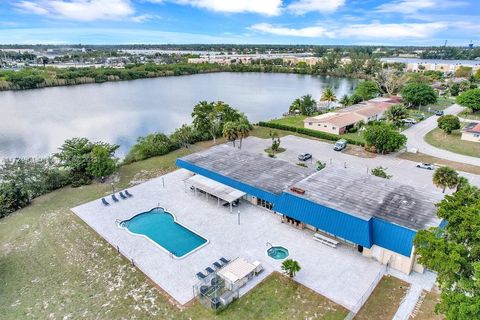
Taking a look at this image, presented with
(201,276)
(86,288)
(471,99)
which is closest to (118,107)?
(86,288)

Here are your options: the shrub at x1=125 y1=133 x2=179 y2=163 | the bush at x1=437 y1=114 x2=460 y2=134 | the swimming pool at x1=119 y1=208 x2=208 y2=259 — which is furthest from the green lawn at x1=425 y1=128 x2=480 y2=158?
the swimming pool at x1=119 y1=208 x2=208 y2=259

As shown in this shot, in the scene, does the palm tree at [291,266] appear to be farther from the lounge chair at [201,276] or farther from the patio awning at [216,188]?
the patio awning at [216,188]

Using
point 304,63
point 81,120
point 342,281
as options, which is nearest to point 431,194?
point 342,281

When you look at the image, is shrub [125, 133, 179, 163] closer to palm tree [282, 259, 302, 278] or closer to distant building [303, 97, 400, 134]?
distant building [303, 97, 400, 134]

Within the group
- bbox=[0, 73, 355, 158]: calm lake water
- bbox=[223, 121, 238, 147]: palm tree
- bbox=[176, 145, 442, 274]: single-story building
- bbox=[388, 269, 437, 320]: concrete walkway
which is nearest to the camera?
bbox=[388, 269, 437, 320]: concrete walkway

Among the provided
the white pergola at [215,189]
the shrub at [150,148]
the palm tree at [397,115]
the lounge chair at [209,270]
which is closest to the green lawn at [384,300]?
the lounge chair at [209,270]

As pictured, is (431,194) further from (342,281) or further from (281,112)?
(281,112)
